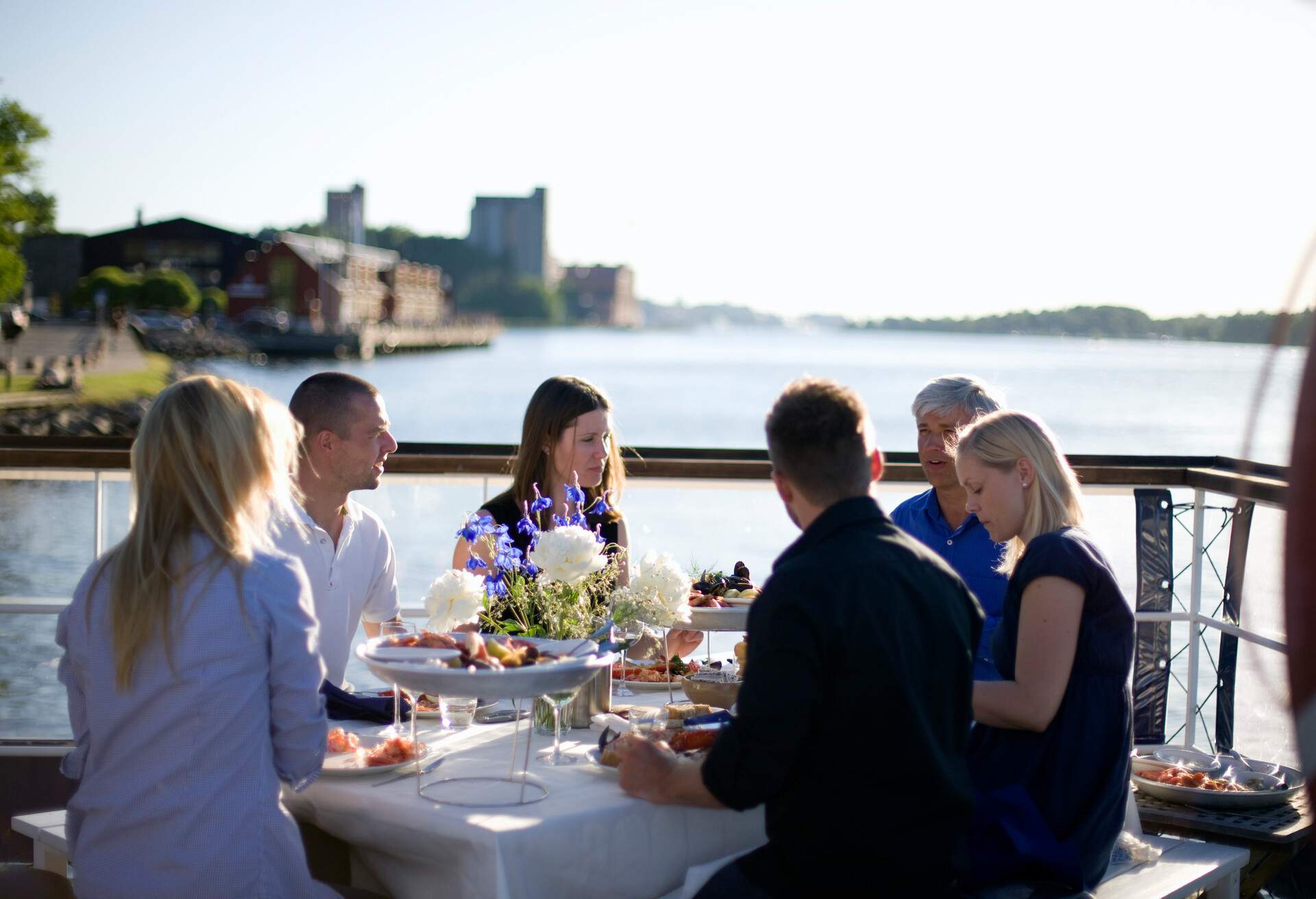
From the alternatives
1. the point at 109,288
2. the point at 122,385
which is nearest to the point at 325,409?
the point at 122,385

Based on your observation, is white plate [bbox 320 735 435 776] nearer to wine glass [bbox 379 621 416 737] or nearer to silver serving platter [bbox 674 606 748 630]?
wine glass [bbox 379 621 416 737]

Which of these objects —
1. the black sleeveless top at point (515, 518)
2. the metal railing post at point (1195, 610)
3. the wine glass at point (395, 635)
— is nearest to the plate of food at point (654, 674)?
the black sleeveless top at point (515, 518)

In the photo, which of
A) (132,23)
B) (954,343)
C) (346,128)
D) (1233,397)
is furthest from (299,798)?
(954,343)

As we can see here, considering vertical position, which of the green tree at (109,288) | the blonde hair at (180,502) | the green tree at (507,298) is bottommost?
the blonde hair at (180,502)

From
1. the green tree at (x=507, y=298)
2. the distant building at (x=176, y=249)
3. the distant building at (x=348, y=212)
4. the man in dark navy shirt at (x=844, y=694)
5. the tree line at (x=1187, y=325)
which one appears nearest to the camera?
the tree line at (x=1187, y=325)

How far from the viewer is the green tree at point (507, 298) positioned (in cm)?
10406

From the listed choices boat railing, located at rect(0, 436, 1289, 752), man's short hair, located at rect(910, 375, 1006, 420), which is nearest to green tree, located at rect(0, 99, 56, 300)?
boat railing, located at rect(0, 436, 1289, 752)

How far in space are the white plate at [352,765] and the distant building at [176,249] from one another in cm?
8448

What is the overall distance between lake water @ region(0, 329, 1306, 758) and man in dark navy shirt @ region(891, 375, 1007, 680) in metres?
0.53

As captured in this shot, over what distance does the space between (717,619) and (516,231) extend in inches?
3762

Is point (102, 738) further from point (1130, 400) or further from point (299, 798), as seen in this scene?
point (1130, 400)

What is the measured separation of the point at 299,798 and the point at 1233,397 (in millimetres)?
53171

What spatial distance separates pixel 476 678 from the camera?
1887 millimetres

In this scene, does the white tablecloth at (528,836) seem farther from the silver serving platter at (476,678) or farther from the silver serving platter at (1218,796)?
the silver serving platter at (1218,796)
